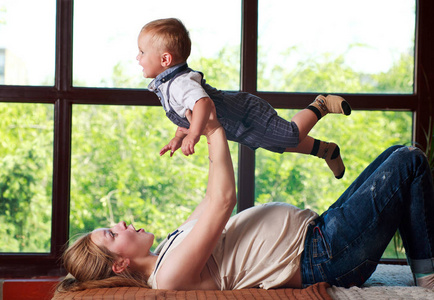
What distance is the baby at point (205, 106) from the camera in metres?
1.73

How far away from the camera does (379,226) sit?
168cm

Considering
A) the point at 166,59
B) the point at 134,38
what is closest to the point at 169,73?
the point at 166,59

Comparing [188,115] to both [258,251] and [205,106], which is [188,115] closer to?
[205,106]

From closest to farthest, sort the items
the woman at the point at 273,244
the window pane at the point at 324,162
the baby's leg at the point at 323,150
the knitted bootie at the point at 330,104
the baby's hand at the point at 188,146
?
the baby's hand at the point at 188,146
the woman at the point at 273,244
the knitted bootie at the point at 330,104
the baby's leg at the point at 323,150
the window pane at the point at 324,162

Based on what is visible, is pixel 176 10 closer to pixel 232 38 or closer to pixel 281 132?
pixel 232 38

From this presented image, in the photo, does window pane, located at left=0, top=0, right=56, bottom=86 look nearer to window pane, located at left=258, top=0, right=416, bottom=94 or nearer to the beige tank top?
window pane, located at left=258, top=0, right=416, bottom=94

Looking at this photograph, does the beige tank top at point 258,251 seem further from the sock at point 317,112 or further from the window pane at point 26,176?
the window pane at point 26,176

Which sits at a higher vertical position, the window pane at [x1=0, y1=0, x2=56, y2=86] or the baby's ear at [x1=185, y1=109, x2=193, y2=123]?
the window pane at [x1=0, y1=0, x2=56, y2=86]

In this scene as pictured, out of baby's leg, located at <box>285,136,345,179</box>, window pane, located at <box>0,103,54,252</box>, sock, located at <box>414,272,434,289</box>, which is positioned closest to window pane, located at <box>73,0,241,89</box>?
window pane, located at <box>0,103,54,252</box>

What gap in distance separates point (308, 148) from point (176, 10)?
1.22 m

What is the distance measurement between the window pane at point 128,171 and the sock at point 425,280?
1277mm

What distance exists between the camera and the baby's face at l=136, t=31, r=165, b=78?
1.77 m

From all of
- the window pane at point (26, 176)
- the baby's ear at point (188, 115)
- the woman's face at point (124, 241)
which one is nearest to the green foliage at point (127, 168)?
the window pane at point (26, 176)

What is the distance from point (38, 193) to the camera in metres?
2.74
